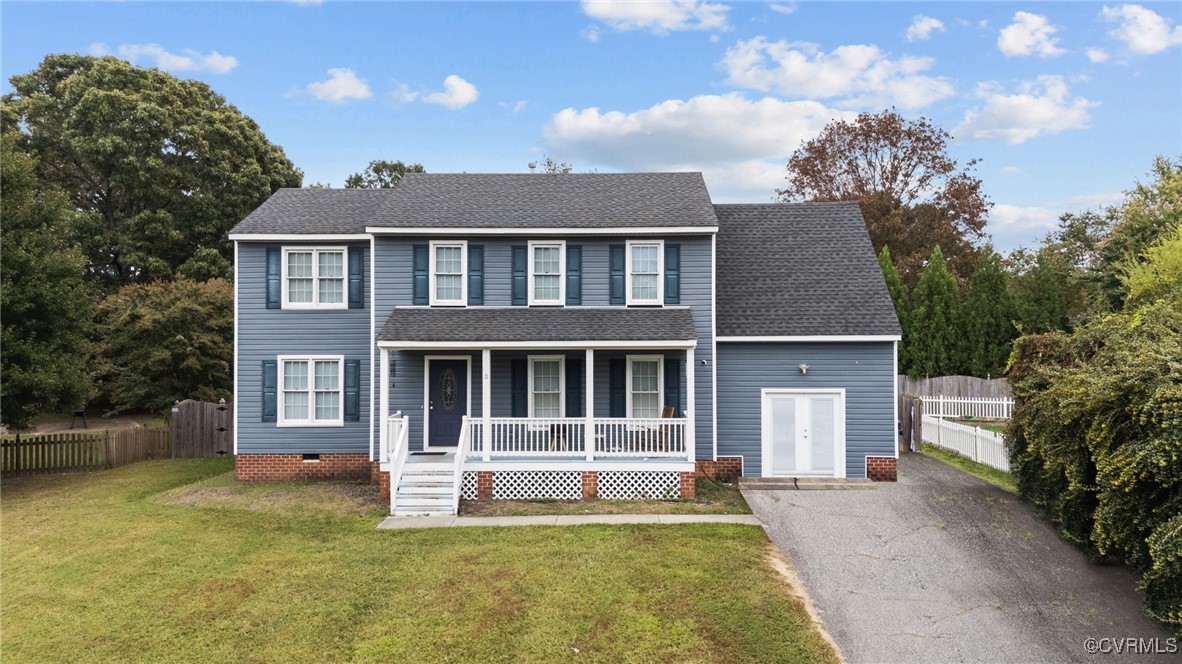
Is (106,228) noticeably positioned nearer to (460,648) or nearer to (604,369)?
(604,369)

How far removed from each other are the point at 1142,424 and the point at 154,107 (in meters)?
34.7

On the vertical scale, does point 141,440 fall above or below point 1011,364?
below

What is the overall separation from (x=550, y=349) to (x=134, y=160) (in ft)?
81.7

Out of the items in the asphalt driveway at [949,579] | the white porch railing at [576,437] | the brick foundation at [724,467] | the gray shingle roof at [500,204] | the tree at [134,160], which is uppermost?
the tree at [134,160]

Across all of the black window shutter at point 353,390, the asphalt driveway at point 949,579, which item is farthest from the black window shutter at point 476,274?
the asphalt driveway at point 949,579

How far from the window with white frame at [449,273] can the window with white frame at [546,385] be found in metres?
2.23

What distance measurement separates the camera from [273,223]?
15.0m

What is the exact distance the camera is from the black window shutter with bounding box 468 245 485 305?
14.4 metres

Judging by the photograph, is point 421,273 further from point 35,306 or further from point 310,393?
point 35,306

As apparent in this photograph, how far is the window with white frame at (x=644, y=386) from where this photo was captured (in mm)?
14227

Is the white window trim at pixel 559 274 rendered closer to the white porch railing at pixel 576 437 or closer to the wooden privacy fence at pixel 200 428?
the white porch railing at pixel 576 437

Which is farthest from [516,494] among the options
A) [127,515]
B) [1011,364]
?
[1011,364]

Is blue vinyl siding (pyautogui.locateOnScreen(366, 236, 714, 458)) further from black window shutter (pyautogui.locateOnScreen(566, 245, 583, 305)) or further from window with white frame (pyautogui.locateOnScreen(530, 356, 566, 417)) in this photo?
window with white frame (pyautogui.locateOnScreen(530, 356, 566, 417))

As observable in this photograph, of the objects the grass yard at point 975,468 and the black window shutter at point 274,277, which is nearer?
the grass yard at point 975,468
